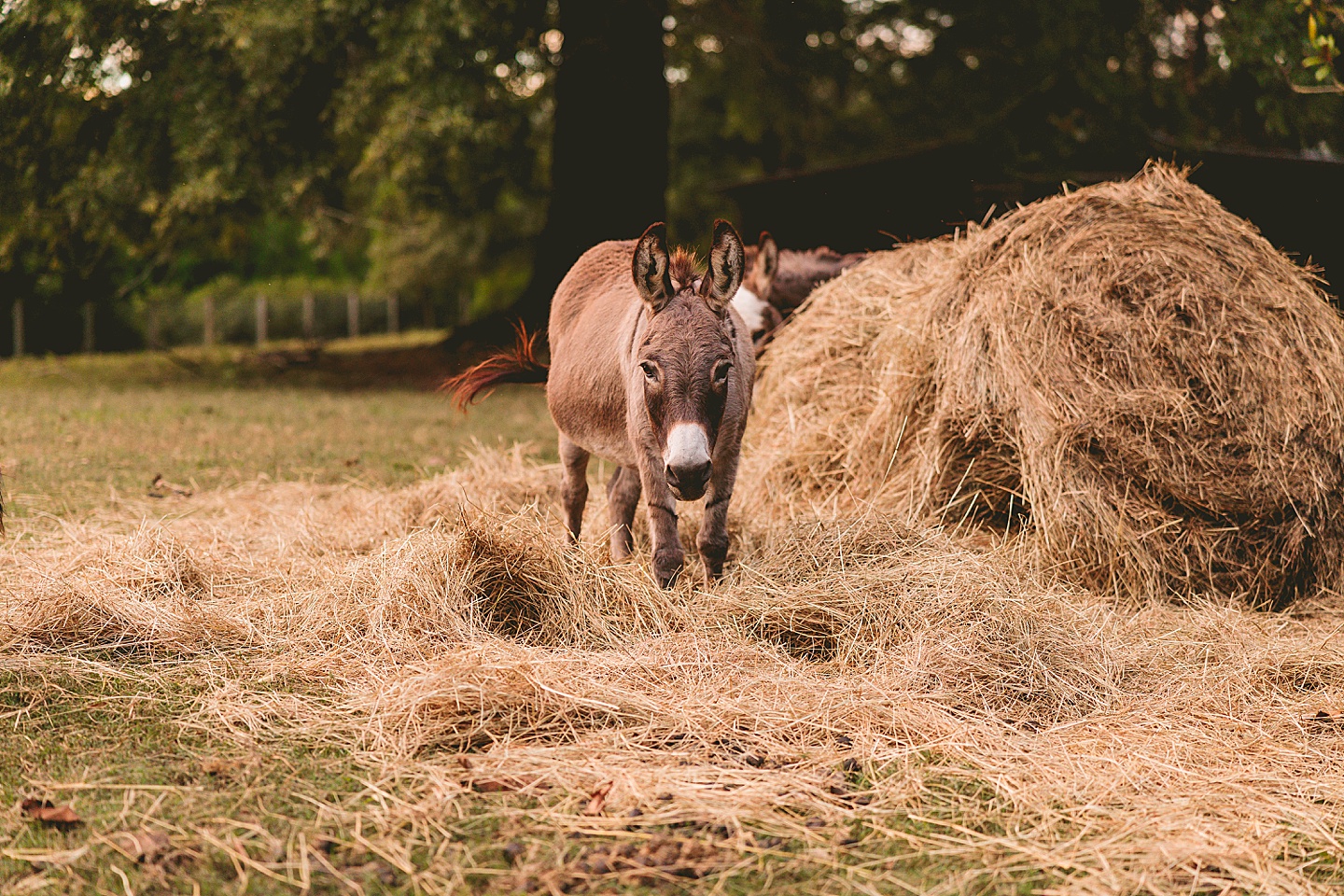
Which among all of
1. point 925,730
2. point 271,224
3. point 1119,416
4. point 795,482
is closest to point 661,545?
point 925,730

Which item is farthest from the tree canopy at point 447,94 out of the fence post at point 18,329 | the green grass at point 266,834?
the green grass at point 266,834

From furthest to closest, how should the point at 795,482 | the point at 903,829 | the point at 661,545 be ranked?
1. the point at 795,482
2. the point at 661,545
3. the point at 903,829

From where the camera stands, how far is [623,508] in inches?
197

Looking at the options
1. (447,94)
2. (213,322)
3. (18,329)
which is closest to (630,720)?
(447,94)

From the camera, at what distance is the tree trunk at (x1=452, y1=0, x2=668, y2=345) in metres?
12.9

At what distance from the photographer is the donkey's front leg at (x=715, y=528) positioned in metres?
4.36

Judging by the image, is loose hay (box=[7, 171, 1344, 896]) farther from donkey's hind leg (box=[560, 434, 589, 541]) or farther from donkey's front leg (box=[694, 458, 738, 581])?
donkey's hind leg (box=[560, 434, 589, 541])

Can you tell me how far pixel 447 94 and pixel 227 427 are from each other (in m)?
4.19

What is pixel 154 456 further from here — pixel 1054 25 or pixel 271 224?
pixel 271 224

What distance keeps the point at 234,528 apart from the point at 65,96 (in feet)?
27.8

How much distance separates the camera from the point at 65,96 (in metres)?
11.4

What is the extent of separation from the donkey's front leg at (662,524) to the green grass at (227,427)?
2.99m

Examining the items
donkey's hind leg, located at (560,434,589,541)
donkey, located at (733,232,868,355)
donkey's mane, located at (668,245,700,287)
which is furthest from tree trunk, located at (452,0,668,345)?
donkey's mane, located at (668,245,700,287)

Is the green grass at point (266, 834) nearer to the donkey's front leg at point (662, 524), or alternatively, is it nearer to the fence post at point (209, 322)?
the donkey's front leg at point (662, 524)
